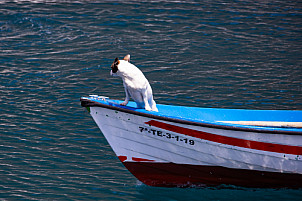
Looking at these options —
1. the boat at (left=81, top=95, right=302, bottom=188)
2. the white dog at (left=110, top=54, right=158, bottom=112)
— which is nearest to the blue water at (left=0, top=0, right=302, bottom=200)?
the boat at (left=81, top=95, right=302, bottom=188)

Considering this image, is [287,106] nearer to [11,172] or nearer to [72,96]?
[72,96]

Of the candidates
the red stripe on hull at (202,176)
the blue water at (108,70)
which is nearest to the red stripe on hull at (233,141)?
the red stripe on hull at (202,176)

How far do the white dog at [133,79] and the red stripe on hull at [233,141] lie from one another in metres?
0.53

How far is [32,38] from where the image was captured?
19.9 meters

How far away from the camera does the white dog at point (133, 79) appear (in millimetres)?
9305

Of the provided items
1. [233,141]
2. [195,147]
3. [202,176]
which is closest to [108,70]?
[202,176]

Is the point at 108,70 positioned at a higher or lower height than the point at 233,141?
higher

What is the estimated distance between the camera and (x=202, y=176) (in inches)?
416

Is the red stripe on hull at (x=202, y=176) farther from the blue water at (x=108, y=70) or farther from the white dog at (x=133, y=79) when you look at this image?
the white dog at (x=133, y=79)

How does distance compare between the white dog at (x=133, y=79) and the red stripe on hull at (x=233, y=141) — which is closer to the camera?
the white dog at (x=133, y=79)

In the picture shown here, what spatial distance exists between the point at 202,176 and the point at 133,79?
2775 mm

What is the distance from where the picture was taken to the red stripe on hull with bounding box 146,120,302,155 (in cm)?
977

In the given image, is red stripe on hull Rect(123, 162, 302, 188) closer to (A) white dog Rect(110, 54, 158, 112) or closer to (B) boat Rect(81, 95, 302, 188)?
(B) boat Rect(81, 95, 302, 188)

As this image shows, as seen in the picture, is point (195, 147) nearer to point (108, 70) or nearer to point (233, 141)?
point (233, 141)
